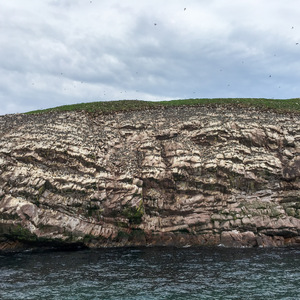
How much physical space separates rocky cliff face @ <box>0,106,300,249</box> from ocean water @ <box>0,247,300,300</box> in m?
3.66

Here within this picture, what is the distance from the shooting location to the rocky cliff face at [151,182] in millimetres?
36938

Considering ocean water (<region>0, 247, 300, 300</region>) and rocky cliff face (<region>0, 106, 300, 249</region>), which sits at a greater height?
→ rocky cliff face (<region>0, 106, 300, 249</region>)

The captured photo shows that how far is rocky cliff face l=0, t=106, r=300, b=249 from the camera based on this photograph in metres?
36.9

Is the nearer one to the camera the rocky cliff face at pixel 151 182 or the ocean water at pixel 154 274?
the ocean water at pixel 154 274

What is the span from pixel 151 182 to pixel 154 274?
1771 centimetres

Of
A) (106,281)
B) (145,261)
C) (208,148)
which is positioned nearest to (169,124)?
(208,148)

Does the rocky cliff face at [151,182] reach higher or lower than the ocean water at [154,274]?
higher

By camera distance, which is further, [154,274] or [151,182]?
[151,182]

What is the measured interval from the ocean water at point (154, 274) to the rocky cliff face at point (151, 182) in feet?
12.0

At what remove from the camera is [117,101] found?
64.2m

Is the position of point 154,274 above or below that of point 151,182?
below

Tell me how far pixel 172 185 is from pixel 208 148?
8265mm

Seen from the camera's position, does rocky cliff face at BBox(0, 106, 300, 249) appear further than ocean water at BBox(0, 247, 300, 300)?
Yes

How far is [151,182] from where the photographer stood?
4191 cm
